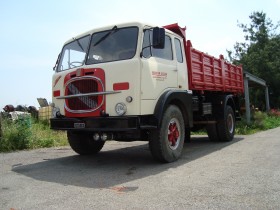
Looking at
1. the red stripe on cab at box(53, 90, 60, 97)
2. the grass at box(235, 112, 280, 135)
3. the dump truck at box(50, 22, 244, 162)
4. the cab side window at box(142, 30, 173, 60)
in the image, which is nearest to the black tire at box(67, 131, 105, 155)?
the dump truck at box(50, 22, 244, 162)

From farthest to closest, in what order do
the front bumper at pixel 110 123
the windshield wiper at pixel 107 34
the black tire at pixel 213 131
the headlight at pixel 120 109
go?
the black tire at pixel 213 131
the windshield wiper at pixel 107 34
the headlight at pixel 120 109
the front bumper at pixel 110 123

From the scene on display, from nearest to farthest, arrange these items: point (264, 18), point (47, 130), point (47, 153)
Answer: point (47, 153) < point (47, 130) < point (264, 18)

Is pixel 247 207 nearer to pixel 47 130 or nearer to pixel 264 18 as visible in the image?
pixel 47 130

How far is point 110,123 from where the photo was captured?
6.06 m

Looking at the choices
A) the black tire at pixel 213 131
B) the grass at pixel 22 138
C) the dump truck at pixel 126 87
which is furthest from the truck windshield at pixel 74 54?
the black tire at pixel 213 131

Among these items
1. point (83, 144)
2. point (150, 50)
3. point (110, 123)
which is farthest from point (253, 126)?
point (110, 123)

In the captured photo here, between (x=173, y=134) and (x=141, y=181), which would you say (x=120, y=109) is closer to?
(x=141, y=181)

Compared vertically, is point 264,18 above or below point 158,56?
above

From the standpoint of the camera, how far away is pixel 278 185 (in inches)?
193

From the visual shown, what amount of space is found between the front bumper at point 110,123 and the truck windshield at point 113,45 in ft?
3.70

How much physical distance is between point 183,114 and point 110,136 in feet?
6.15

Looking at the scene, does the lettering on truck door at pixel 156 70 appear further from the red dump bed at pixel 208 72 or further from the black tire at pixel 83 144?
the black tire at pixel 83 144

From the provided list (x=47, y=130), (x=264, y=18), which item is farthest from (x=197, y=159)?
(x=264, y=18)

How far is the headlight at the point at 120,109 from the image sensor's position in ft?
20.1
